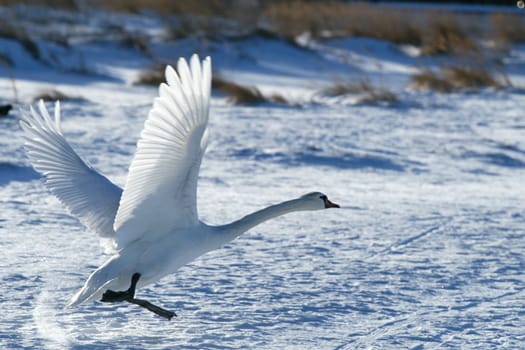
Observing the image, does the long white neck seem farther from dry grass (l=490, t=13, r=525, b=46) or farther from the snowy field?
dry grass (l=490, t=13, r=525, b=46)

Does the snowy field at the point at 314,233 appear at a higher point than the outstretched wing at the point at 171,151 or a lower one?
lower

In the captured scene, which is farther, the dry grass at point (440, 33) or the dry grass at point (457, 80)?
the dry grass at point (440, 33)

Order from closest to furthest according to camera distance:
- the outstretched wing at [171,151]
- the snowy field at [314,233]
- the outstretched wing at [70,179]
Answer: the outstretched wing at [171,151], the snowy field at [314,233], the outstretched wing at [70,179]

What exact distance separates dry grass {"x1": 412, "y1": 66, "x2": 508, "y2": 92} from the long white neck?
27.6 ft

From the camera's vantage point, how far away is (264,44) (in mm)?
15883

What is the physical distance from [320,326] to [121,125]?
17.1 feet

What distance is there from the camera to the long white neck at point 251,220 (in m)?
4.12

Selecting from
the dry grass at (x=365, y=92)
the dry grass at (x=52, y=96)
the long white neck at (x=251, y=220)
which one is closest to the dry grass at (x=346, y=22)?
the dry grass at (x=365, y=92)

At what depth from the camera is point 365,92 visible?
1130cm

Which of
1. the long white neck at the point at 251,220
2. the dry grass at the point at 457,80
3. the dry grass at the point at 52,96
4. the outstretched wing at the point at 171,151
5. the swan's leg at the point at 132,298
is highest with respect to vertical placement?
the outstretched wing at the point at 171,151

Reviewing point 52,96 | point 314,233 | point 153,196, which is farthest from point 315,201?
point 52,96

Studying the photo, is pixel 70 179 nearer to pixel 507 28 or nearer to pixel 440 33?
pixel 440 33

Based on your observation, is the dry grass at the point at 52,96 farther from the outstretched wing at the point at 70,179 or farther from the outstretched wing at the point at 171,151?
the outstretched wing at the point at 171,151

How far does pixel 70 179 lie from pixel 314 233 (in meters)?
1.88
